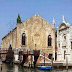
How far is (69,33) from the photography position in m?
46.6

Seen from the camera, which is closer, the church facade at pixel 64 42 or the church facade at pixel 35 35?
the church facade at pixel 64 42

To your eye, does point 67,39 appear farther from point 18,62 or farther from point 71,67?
point 18,62

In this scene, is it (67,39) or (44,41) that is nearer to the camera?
(67,39)

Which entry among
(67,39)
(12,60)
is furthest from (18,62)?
(67,39)

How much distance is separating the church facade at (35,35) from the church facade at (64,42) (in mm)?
3599

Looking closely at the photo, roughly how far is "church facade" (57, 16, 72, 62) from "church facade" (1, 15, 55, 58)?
11.8ft

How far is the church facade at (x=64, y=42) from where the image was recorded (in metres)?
46.3

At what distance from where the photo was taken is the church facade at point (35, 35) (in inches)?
2042

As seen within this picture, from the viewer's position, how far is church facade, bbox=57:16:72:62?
46.3 m

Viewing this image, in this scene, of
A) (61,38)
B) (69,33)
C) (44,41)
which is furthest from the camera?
(44,41)

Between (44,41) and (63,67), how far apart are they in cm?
1340

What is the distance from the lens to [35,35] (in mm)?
53188

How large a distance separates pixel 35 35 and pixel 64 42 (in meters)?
8.20

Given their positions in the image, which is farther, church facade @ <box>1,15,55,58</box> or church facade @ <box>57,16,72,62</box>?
church facade @ <box>1,15,55,58</box>
